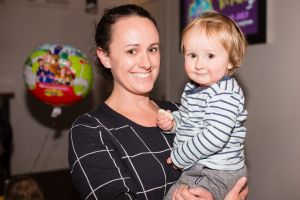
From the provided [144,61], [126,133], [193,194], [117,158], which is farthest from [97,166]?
[144,61]

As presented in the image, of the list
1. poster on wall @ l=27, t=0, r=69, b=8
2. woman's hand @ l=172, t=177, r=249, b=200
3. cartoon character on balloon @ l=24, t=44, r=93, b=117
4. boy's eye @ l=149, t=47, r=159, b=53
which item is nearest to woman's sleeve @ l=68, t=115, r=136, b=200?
woman's hand @ l=172, t=177, r=249, b=200

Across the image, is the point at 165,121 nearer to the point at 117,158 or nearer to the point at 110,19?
the point at 117,158

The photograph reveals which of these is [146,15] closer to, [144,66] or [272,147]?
[144,66]

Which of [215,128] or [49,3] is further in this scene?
[49,3]

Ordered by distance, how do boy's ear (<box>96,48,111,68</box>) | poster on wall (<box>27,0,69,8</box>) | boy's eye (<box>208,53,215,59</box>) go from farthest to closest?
poster on wall (<box>27,0,69,8</box>) < boy's ear (<box>96,48,111,68</box>) < boy's eye (<box>208,53,215,59</box>)

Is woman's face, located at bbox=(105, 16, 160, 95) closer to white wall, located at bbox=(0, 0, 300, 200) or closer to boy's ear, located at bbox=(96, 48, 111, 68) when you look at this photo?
boy's ear, located at bbox=(96, 48, 111, 68)

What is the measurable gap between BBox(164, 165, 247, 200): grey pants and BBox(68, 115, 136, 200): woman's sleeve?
179 millimetres

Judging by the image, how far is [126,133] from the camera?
1.26m

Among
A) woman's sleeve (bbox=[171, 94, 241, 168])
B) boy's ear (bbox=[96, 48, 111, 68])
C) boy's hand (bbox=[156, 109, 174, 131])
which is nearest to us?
woman's sleeve (bbox=[171, 94, 241, 168])

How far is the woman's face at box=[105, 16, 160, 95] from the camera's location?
1.30m

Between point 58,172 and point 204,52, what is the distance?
3.59m

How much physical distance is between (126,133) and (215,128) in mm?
346

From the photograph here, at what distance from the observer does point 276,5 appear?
2.58 meters

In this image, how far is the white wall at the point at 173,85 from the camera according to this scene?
8.20ft
